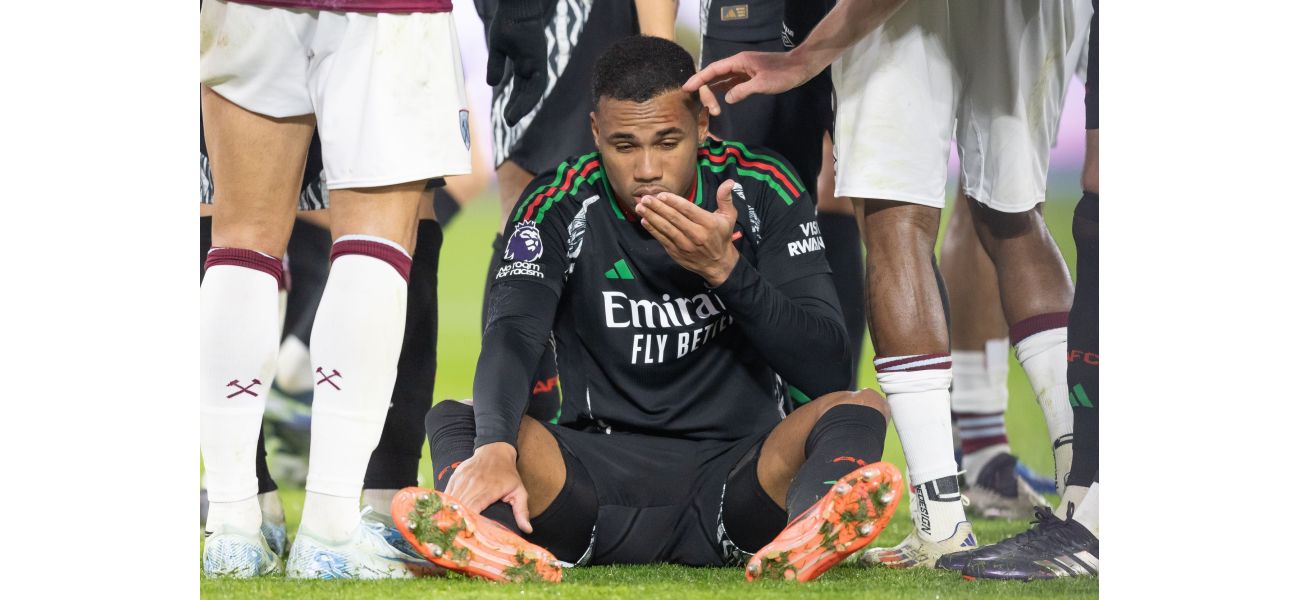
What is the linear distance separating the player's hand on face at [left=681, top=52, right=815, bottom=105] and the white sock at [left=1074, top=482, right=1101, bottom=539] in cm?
111

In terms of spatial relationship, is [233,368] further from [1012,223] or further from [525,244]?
[1012,223]

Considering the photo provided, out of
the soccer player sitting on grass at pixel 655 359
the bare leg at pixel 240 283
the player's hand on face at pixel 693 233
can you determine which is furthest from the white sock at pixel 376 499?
the player's hand on face at pixel 693 233

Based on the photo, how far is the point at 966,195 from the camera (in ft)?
9.62

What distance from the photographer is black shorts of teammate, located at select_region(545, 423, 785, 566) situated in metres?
2.66

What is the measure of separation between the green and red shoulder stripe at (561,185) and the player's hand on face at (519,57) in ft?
0.92

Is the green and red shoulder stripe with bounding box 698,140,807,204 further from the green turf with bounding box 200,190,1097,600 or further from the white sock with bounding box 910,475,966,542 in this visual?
the white sock with bounding box 910,475,966,542

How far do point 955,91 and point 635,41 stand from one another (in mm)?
719

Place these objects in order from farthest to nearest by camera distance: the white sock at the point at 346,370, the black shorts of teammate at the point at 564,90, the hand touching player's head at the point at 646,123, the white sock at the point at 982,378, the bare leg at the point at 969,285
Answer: the white sock at the point at 982,378, the bare leg at the point at 969,285, the black shorts of teammate at the point at 564,90, the white sock at the point at 346,370, the hand touching player's head at the point at 646,123

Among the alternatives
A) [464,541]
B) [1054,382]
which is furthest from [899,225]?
[464,541]

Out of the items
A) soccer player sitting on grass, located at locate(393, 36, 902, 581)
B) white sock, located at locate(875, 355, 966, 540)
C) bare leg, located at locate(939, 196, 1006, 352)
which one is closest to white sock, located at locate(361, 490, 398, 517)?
soccer player sitting on grass, located at locate(393, 36, 902, 581)

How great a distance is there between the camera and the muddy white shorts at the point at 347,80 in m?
2.70

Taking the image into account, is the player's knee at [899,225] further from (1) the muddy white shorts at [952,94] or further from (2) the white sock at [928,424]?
(2) the white sock at [928,424]

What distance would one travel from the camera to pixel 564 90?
9.84 feet

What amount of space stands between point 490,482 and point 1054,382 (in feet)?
4.39
